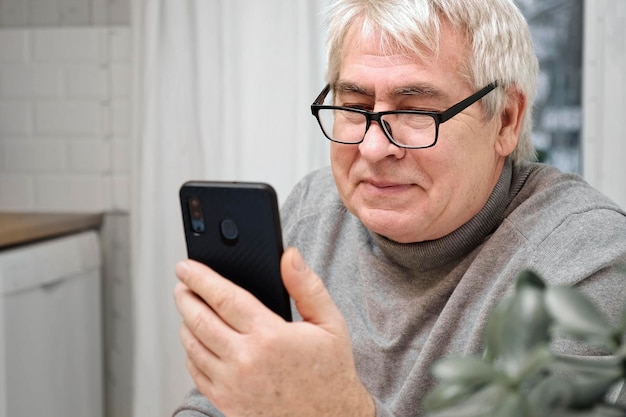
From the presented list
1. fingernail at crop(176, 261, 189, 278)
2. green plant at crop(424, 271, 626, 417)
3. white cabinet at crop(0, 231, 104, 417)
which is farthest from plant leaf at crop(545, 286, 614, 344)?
white cabinet at crop(0, 231, 104, 417)

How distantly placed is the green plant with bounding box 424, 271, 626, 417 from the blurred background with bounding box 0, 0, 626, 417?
192cm

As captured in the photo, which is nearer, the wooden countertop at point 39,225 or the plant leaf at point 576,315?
the plant leaf at point 576,315

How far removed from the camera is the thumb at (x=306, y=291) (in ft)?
2.88

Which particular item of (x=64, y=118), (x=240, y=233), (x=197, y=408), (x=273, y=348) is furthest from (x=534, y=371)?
(x=64, y=118)

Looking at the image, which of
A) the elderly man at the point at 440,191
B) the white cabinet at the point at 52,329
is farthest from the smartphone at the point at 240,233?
the white cabinet at the point at 52,329

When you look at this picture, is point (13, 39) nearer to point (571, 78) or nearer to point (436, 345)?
point (571, 78)

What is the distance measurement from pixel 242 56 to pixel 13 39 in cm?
83

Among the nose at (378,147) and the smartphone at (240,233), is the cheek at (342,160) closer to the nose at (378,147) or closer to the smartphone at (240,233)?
the nose at (378,147)

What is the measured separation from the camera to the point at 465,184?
1.27m

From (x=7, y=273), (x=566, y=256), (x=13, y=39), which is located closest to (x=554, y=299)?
(x=566, y=256)

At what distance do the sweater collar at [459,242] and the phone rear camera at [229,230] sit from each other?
411 mm

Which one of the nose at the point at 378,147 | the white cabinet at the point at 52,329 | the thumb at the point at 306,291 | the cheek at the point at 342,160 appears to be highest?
the nose at the point at 378,147

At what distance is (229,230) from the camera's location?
983mm

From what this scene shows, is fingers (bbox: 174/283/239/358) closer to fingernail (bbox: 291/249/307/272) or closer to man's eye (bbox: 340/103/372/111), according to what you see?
fingernail (bbox: 291/249/307/272)
